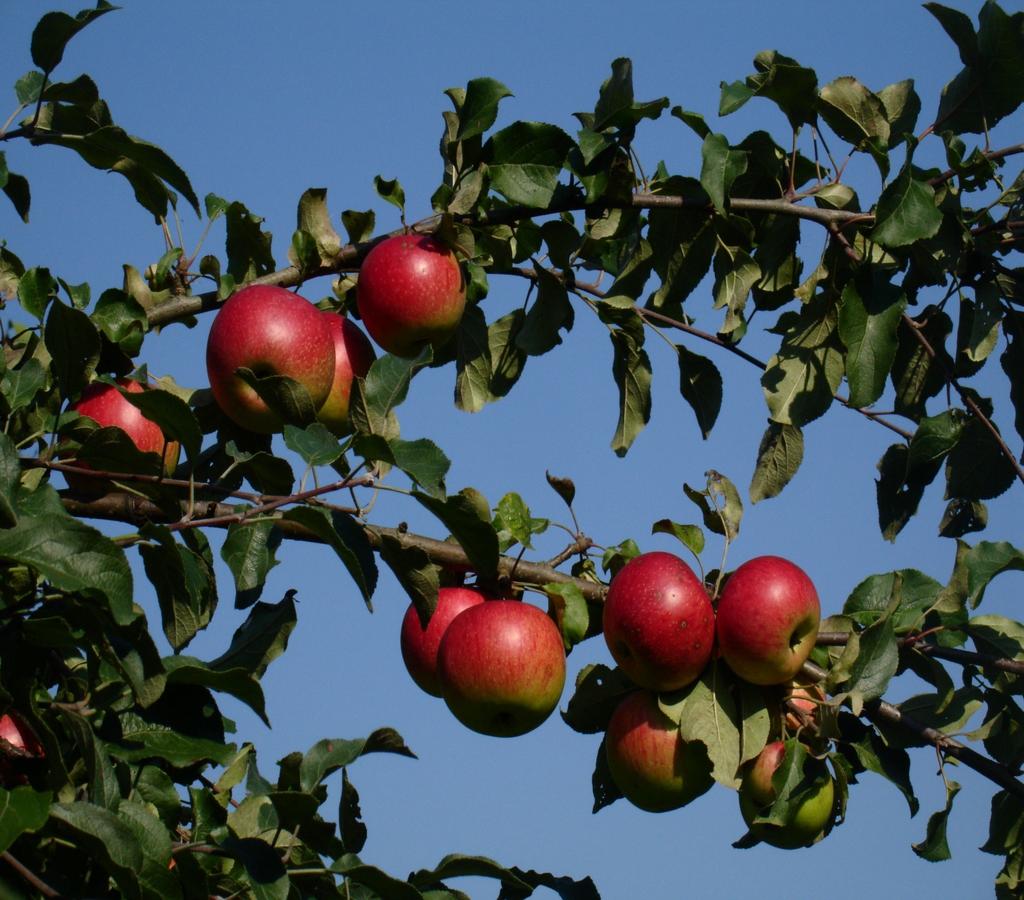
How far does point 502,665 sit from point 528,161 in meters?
1.00

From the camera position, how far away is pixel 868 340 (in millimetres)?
2555

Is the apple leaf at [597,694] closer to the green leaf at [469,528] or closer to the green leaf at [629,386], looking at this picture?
the green leaf at [629,386]

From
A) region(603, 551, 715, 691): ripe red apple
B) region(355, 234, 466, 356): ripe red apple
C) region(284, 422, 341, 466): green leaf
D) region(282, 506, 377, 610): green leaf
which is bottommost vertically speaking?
region(282, 506, 377, 610): green leaf

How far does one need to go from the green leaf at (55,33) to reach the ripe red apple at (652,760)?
172 cm

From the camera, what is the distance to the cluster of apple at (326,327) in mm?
2451

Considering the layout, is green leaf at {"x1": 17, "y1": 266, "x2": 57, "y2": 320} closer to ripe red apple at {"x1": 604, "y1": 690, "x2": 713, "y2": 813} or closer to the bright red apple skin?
the bright red apple skin

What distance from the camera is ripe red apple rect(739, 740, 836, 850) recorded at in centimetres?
238

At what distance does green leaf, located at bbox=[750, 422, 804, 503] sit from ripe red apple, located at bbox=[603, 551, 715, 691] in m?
0.28

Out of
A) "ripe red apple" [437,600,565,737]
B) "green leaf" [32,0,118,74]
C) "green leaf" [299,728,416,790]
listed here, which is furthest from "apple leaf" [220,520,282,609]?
"green leaf" [32,0,118,74]

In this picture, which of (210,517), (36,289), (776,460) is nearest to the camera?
(210,517)

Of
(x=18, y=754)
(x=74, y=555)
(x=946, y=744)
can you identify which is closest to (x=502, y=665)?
(x=946, y=744)

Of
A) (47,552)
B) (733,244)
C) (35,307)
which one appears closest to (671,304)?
(733,244)

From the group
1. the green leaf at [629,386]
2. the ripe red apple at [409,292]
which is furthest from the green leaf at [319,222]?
the green leaf at [629,386]

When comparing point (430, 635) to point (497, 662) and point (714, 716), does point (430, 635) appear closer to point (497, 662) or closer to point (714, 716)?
point (497, 662)
